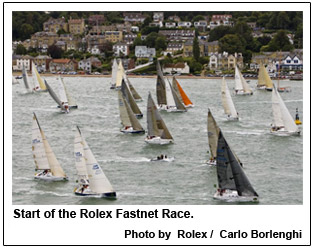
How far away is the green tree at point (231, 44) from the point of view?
7644cm

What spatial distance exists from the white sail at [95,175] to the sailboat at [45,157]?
101 inches

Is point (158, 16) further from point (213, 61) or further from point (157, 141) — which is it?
point (157, 141)

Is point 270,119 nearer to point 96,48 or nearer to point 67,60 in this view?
point 67,60

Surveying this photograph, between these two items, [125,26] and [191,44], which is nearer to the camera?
[191,44]

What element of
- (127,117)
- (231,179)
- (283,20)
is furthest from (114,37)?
(231,179)

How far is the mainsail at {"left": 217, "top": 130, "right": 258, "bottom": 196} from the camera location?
880 inches

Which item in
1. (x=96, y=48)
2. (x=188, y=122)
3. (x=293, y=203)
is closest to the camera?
(x=293, y=203)

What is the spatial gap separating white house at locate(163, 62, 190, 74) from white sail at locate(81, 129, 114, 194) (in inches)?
1948

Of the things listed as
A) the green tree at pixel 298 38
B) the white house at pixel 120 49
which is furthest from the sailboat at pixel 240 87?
the white house at pixel 120 49

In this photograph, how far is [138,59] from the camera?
7981 centimetres

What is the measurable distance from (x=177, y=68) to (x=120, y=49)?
13.1 meters

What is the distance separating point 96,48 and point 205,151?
57410mm

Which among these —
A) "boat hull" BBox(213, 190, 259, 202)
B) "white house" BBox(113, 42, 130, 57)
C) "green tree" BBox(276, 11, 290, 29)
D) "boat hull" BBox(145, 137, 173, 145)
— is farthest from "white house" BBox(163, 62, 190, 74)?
"boat hull" BBox(213, 190, 259, 202)
